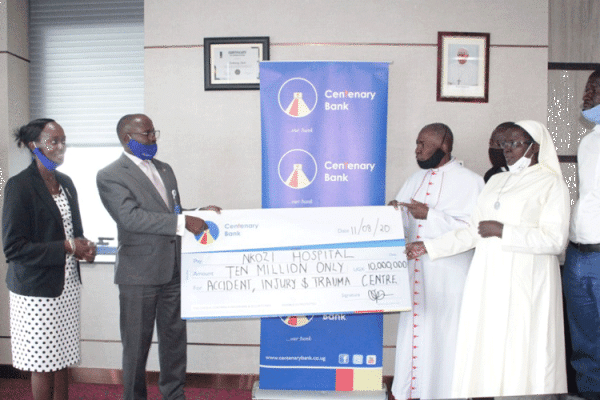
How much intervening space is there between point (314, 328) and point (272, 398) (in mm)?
555

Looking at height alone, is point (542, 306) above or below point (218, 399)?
above

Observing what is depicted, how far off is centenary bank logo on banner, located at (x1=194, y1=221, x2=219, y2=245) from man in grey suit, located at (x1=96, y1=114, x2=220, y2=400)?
0.04 m

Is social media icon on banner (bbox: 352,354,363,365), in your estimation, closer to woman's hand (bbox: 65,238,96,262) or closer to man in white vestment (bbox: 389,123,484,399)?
man in white vestment (bbox: 389,123,484,399)

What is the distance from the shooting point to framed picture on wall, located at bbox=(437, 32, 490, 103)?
11.4 feet

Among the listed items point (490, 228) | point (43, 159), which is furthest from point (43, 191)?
point (490, 228)

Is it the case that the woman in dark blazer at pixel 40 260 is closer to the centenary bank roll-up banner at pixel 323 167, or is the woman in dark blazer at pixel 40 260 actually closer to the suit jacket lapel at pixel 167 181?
the suit jacket lapel at pixel 167 181

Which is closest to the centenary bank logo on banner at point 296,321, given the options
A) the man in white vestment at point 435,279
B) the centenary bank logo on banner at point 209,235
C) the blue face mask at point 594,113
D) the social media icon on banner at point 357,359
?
the social media icon on banner at point 357,359

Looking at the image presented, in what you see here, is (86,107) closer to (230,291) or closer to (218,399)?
(230,291)

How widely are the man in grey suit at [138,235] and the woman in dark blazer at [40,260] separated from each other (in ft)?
0.78

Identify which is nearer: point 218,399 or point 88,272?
point 218,399

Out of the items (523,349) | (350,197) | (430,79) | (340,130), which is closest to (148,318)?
(350,197)

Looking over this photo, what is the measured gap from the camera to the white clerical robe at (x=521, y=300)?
7.47 feet

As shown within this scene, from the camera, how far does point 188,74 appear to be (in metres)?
3.56

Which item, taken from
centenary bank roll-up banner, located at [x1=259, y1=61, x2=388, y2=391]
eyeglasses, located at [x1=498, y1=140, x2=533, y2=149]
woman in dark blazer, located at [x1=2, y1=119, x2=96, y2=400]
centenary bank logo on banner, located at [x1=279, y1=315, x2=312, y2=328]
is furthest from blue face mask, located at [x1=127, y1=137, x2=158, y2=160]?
eyeglasses, located at [x1=498, y1=140, x2=533, y2=149]
